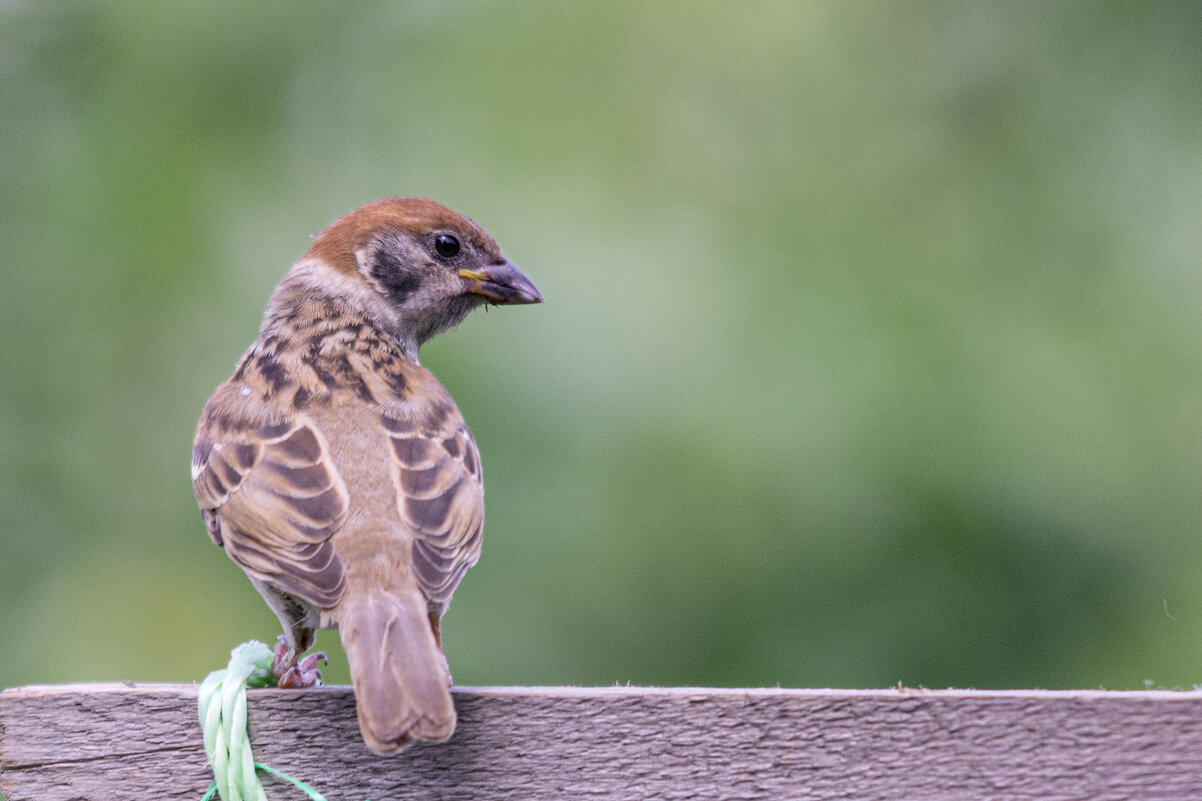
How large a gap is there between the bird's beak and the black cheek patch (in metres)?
0.16

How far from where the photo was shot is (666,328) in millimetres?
5012

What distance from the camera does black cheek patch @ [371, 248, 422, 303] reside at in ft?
14.4

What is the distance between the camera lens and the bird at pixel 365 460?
2.51m

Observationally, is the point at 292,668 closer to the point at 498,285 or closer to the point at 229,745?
the point at 229,745

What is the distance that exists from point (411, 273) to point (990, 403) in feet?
6.54

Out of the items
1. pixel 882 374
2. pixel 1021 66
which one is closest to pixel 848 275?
pixel 882 374

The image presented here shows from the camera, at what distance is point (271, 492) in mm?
3158

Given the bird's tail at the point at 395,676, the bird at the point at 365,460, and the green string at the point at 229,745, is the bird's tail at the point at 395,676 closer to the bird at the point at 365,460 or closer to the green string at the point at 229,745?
the bird at the point at 365,460

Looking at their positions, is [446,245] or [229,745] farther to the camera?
[446,245]

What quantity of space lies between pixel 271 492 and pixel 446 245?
4.75ft

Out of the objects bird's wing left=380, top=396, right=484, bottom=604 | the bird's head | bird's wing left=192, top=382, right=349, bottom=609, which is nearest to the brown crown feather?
the bird's head

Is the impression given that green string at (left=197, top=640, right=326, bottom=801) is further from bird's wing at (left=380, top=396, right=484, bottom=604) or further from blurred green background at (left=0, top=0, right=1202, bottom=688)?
blurred green background at (left=0, top=0, right=1202, bottom=688)

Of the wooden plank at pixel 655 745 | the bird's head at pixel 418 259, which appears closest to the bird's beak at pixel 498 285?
the bird's head at pixel 418 259

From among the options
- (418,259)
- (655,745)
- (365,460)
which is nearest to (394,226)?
(418,259)
